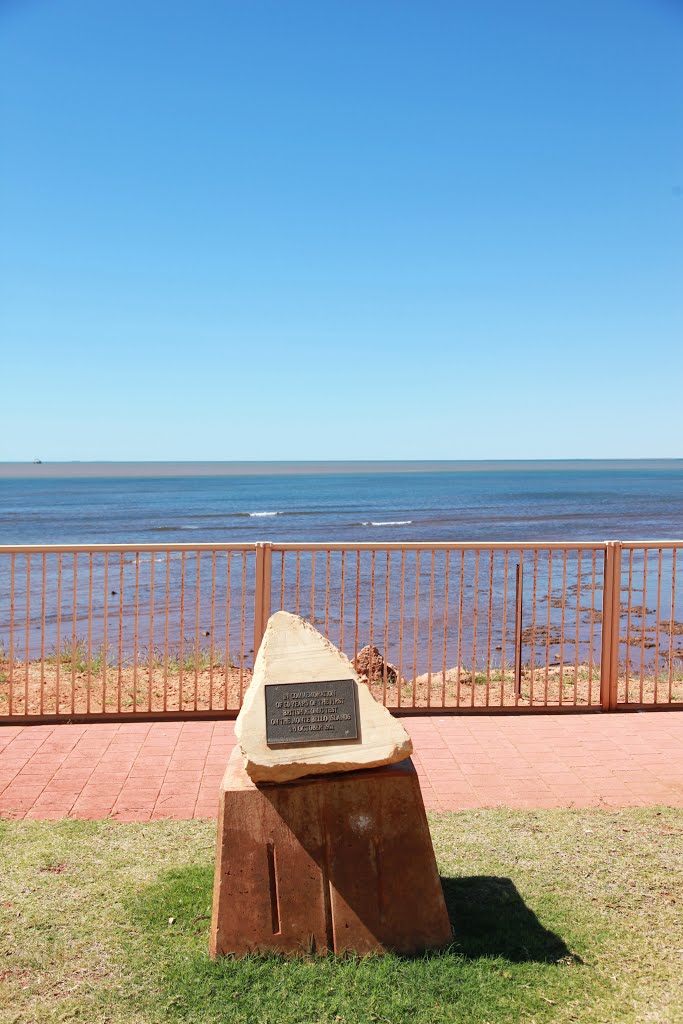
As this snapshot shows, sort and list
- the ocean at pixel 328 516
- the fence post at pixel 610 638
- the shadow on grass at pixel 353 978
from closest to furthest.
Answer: the shadow on grass at pixel 353 978
the fence post at pixel 610 638
the ocean at pixel 328 516

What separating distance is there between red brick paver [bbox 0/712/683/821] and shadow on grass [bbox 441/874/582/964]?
1.08m

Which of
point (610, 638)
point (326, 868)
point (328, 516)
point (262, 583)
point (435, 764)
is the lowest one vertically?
point (328, 516)

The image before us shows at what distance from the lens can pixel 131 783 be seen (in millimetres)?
5543

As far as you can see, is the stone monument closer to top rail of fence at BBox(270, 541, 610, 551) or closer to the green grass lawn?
the green grass lawn

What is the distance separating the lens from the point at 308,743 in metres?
3.55

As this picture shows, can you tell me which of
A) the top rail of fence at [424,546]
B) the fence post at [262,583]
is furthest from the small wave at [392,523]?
the fence post at [262,583]

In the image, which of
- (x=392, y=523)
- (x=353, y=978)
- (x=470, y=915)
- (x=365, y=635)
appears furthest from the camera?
(x=392, y=523)

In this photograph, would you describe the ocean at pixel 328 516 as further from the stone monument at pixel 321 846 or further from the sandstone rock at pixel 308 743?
the stone monument at pixel 321 846

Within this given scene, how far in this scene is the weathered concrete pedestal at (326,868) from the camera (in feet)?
11.4

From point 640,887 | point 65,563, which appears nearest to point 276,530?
point 65,563

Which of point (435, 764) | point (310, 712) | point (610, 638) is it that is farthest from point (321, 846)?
point (610, 638)

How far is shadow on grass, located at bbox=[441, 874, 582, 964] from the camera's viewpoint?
3520mm

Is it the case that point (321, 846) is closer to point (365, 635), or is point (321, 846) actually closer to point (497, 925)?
point (497, 925)

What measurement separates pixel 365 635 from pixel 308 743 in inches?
475
